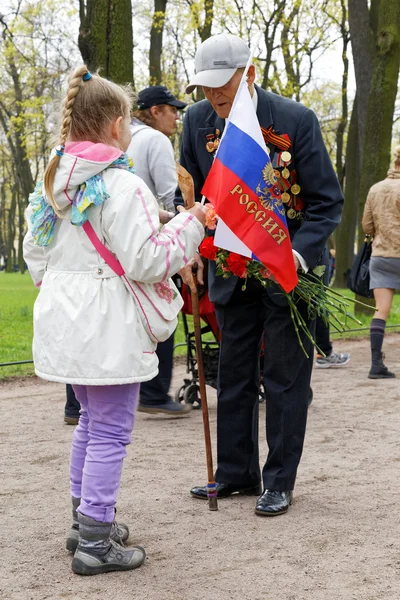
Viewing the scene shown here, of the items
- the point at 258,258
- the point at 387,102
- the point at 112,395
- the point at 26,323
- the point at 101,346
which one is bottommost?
the point at 26,323

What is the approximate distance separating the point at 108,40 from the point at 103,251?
650 cm

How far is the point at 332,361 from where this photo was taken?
8.75m

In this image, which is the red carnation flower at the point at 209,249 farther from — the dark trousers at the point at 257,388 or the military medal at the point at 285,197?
the military medal at the point at 285,197

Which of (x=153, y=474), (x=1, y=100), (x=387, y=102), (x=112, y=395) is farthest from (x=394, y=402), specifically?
(x=1, y=100)

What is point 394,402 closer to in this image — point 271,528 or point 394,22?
point 271,528

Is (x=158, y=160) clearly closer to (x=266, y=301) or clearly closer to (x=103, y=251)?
(x=266, y=301)

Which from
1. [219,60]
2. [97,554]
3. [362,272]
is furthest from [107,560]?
[362,272]

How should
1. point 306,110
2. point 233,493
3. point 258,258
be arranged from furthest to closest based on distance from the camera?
1. point 233,493
2. point 306,110
3. point 258,258

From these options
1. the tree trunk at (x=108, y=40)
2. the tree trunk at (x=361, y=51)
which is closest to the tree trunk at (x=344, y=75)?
the tree trunk at (x=361, y=51)

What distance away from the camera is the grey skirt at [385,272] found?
8125mm

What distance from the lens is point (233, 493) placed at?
4.32 metres

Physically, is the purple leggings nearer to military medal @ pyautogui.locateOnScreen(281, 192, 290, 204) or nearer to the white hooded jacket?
the white hooded jacket

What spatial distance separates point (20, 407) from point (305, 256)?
364 cm

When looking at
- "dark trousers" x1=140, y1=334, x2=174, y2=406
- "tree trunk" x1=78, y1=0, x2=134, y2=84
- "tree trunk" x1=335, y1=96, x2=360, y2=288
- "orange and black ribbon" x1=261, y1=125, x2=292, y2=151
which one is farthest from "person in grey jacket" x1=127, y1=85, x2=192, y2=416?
"tree trunk" x1=335, y1=96, x2=360, y2=288
